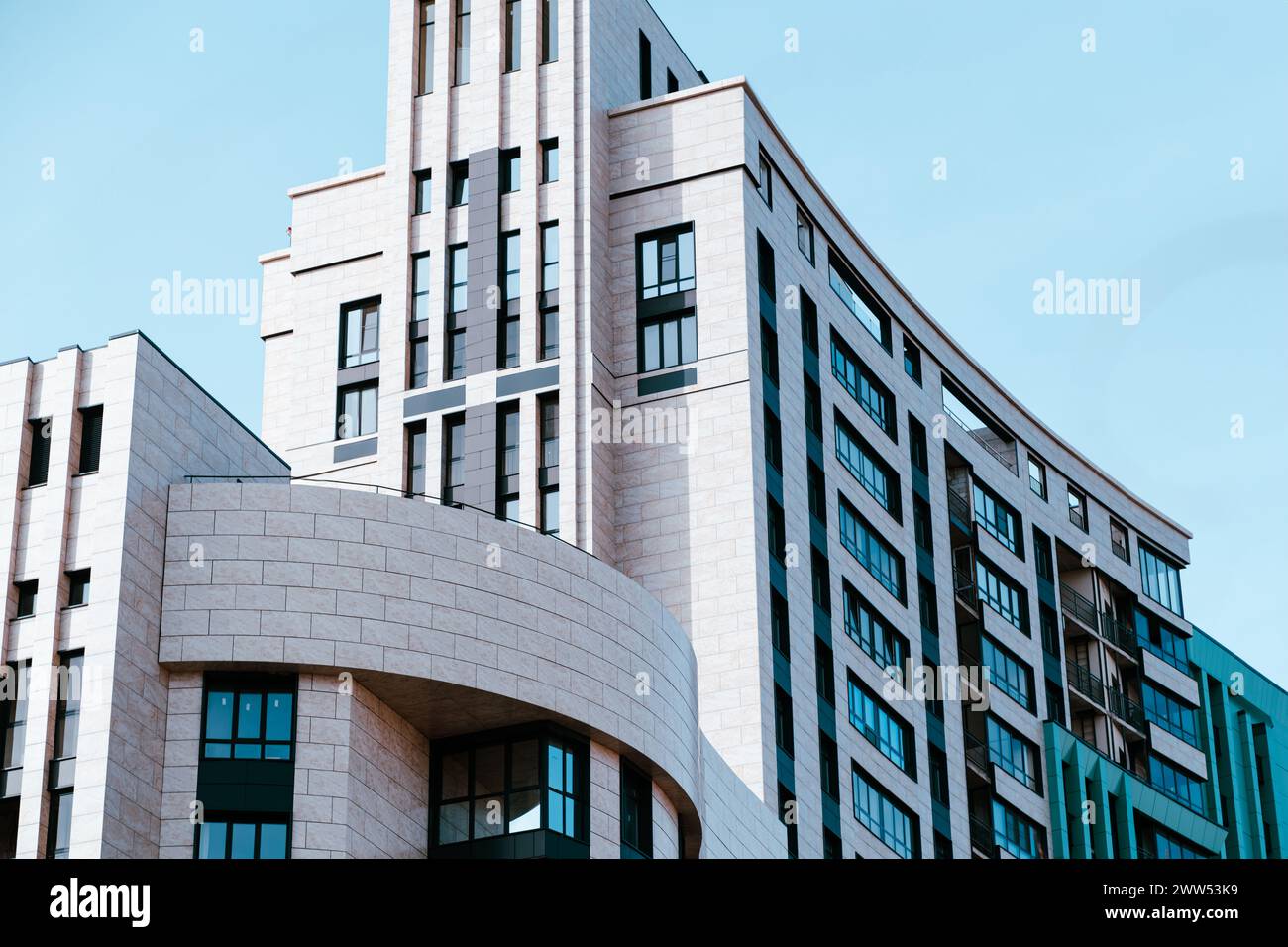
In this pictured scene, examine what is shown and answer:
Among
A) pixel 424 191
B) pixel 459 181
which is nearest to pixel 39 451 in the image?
pixel 459 181

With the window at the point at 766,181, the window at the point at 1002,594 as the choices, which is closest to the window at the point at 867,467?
the window at the point at 1002,594

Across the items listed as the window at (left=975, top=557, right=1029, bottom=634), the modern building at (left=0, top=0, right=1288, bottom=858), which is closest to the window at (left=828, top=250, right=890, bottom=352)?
the modern building at (left=0, top=0, right=1288, bottom=858)

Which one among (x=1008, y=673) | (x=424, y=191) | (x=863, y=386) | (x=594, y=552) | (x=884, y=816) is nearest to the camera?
(x=594, y=552)

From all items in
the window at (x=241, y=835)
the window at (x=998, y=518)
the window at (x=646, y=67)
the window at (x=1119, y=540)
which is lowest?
the window at (x=241, y=835)

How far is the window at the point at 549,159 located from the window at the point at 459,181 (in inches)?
116

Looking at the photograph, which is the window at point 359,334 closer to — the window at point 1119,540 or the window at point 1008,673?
the window at point 1008,673

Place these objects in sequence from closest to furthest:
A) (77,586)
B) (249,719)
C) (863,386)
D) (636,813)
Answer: (249,719), (77,586), (636,813), (863,386)

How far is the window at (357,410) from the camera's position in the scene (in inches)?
3002

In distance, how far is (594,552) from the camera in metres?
68.2

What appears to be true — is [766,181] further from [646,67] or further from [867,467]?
[867,467]

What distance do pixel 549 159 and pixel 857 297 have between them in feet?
50.1

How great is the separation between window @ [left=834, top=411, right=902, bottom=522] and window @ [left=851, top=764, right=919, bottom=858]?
11829mm

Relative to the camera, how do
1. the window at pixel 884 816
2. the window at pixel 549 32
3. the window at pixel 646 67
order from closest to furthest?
1. the window at pixel 884 816
2. the window at pixel 549 32
3. the window at pixel 646 67
